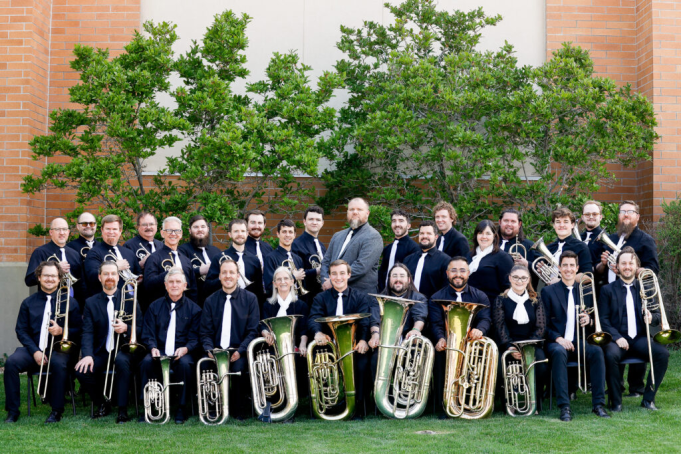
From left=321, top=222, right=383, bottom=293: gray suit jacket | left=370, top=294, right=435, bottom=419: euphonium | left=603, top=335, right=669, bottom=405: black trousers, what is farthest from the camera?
left=321, top=222, right=383, bottom=293: gray suit jacket

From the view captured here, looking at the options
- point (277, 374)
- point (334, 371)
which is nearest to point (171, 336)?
point (277, 374)

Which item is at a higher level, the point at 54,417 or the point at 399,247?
the point at 399,247

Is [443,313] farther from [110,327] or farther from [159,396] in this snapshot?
[110,327]

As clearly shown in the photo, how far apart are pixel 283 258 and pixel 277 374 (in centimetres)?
140

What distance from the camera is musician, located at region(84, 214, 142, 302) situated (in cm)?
661

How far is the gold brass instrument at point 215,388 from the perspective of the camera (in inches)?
228

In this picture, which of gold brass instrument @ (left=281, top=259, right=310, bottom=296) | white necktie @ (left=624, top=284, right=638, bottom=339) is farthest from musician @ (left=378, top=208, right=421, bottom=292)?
white necktie @ (left=624, top=284, right=638, bottom=339)

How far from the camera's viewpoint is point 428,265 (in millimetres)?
6484

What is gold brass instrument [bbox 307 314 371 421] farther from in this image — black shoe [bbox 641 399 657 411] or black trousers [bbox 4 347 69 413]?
black shoe [bbox 641 399 657 411]

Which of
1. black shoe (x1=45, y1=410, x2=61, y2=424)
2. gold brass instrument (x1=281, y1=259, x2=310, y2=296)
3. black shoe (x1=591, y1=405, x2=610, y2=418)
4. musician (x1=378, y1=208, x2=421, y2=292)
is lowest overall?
black shoe (x1=45, y1=410, x2=61, y2=424)

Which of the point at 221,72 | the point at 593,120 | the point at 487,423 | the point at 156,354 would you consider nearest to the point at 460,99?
the point at 593,120

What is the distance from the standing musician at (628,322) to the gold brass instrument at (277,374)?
2747mm

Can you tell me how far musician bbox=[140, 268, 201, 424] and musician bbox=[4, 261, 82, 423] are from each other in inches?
27.8

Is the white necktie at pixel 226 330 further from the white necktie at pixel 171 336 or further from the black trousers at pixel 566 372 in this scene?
the black trousers at pixel 566 372
